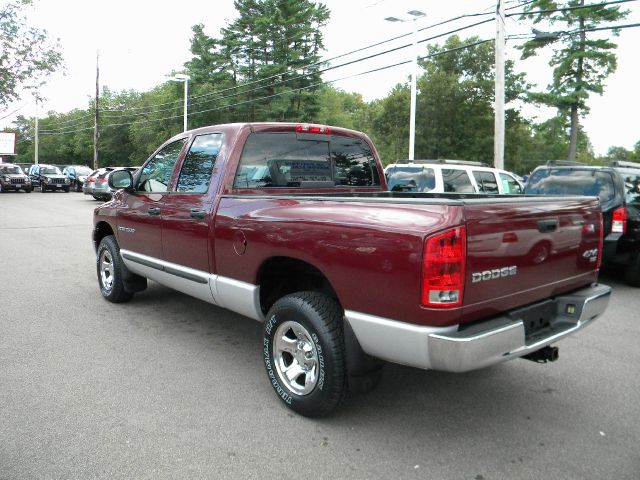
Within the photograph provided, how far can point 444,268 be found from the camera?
2572 mm

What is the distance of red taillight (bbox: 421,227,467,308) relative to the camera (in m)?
2.55

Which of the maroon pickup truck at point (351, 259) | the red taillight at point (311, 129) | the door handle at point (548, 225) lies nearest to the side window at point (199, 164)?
the maroon pickup truck at point (351, 259)

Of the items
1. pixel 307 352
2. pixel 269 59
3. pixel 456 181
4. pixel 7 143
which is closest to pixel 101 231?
pixel 307 352

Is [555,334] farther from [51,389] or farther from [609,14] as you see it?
[609,14]

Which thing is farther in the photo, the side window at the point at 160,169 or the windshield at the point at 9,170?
the windshield at the point at 9,170

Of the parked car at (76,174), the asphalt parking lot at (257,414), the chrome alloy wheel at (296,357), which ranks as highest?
the parked car at (76,174)

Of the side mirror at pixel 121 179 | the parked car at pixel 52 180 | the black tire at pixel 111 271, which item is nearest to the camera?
the side mirror at pixel 121 179

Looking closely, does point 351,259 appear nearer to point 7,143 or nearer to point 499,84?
point 499,84

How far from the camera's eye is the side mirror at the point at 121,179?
545cm

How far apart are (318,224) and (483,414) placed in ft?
5.61

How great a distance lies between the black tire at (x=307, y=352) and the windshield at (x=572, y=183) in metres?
5.75

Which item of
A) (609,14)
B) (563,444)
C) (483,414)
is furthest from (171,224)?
(609,14)

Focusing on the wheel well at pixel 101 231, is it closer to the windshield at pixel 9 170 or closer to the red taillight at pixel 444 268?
the red taillight at pixel 444 268

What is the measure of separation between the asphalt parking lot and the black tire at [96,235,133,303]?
60cm
